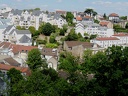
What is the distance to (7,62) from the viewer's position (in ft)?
72.1

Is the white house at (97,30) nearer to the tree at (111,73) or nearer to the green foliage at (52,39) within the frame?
the green foliage at (52,39)

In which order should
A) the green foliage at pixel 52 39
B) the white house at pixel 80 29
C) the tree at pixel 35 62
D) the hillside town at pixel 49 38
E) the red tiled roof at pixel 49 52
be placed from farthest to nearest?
1. the white house at pixel 80 29
2. the green foliage at pixel 52 39
3. the red tiled roof at pixel 49 52
4. the hillside town at pixel 49 38
5. the tree at pixel 35 62

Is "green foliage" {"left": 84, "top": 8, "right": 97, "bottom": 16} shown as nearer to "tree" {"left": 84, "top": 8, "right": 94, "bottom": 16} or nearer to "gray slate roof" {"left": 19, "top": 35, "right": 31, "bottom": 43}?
"tree" {"left": 84, "top": 8, "right": 94, "bottom": 16}

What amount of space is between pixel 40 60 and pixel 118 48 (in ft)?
48.8

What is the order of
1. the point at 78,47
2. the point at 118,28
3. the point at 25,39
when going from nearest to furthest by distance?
the point at 78,47
the point at 25,39
the point at 118,28

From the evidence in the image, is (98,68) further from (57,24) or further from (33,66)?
(57,24)

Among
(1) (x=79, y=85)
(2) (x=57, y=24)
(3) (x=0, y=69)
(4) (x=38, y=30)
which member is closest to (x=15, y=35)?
(4) (x=38, y=30)

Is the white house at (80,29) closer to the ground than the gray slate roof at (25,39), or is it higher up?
higher up

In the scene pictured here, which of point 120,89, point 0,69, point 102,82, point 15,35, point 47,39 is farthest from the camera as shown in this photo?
point 47,39

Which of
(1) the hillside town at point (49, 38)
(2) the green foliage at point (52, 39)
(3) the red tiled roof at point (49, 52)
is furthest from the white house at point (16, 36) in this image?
(3) the red tiled roof at point (49, 52)

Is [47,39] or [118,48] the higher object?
[118,48]

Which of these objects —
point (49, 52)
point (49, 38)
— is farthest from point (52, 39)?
point (49, 52)

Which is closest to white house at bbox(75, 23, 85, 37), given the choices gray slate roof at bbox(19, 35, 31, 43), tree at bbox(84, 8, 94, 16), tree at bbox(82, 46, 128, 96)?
gray slate roof at bbox(19, 35, 31, 43)

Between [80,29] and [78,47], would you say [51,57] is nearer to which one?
[78,47]
